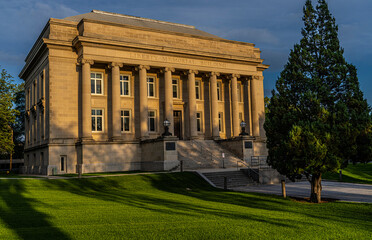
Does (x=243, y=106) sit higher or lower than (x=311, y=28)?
lower

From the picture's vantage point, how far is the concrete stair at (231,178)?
83.1ft

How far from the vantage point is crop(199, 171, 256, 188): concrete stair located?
25328 mm

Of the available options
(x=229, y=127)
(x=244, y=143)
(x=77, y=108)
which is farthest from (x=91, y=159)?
(x=229, y=127)

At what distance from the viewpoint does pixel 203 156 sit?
3466cm

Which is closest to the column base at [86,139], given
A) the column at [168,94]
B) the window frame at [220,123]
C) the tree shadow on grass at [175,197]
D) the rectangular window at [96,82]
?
the rectangular window at [96,82]

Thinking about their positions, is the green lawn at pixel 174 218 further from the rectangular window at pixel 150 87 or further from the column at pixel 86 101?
the rectangular window at pixel 150 87

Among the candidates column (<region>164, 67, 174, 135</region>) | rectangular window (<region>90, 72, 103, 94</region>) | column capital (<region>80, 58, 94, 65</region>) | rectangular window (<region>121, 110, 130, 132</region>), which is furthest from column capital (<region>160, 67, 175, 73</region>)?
column capital (<region>80, 58, 94, 65</region>)

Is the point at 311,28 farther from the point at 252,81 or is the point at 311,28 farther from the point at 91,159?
the point at 91,159

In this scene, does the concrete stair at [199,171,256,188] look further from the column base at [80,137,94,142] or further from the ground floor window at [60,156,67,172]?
the ground floor window at [60,156,67,172]

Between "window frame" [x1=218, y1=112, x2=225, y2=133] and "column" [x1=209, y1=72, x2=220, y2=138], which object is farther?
"window frame" [x1=218, y1=112, x2=225, y2=133]

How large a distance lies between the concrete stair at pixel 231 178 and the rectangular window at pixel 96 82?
51.8ft

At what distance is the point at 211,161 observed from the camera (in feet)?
110

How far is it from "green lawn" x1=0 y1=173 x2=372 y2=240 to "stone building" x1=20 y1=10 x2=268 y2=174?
14.3 meters

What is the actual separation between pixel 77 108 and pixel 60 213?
921 inches
